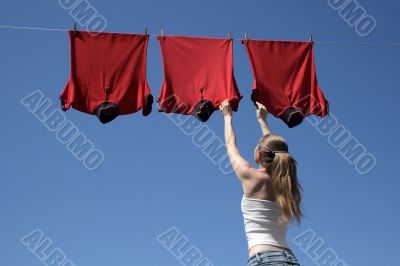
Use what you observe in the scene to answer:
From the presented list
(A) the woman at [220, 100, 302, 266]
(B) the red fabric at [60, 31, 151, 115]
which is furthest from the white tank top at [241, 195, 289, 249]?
(B) the red fabric at [60, 31, 151, 115]

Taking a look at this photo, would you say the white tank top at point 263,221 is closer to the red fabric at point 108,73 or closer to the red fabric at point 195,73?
the red fabric at point 195,73

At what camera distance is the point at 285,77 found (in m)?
6.57

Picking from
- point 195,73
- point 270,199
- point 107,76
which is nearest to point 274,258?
point 270,199

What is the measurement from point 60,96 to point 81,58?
562 millimetres

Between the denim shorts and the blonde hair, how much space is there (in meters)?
A: 0.18

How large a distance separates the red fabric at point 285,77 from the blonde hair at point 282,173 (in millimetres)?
3339

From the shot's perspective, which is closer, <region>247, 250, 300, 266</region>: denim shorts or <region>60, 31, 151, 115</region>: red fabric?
<region>247, 250, 300, 266</region>: denim shorts

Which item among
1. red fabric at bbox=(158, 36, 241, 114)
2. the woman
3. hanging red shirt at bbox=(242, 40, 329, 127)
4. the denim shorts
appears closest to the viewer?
the denim shorts

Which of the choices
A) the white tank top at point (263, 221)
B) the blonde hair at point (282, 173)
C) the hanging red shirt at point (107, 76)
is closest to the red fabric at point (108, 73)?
the hanging red shirt at point (107, 76)

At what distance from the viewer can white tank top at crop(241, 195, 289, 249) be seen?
2.81 meters

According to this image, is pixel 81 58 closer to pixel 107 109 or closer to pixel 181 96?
pixel 107 109

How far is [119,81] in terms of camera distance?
6234 millimetres

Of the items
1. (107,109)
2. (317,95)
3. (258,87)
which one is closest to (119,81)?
(107,109)

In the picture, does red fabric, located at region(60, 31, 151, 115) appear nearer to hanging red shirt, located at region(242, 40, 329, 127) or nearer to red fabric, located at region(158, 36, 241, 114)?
red fabric, located at region(158, 36, 241, 114)
